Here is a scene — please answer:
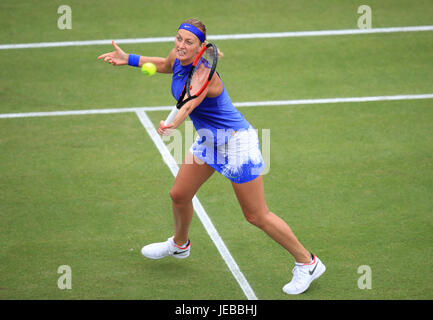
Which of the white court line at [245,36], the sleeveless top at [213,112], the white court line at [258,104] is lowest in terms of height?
the white court line at [258,104]

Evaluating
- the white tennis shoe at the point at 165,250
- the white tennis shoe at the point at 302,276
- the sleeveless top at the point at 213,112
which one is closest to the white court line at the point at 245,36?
the white tennis shoe at the point at 165,250

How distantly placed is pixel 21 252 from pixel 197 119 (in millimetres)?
2258

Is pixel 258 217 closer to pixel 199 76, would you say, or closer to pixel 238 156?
pixel 238 156

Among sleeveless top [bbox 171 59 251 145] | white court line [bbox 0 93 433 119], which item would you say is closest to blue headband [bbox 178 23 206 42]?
sleeveless top [bbox 171 59 251 145]

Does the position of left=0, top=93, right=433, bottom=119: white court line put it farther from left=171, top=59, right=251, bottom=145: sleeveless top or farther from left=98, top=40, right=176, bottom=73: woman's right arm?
left=171, top=59, right=251, bottom=145: sleeveless top

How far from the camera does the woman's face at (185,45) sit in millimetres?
5059

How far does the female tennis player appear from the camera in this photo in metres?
5.10

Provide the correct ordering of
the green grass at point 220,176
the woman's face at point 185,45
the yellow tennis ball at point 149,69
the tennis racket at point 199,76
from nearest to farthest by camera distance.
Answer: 1. the tennis racket at point 199,76
2. the woman's face at point 185,45
3. the yellow tennis ball at point 149,69
4. the green grass at point 220,176

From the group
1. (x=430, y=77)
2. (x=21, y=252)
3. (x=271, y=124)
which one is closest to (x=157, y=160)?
(x=271, y=124)

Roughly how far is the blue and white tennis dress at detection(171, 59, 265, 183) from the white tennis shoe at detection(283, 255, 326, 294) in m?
0.94

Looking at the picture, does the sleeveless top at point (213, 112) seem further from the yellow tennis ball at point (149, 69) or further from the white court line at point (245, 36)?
the white court line at point (245, 36)

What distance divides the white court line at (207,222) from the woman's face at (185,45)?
2.04 metres

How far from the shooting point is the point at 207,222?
668 cm

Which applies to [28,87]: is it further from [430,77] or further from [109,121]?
[430,77]
